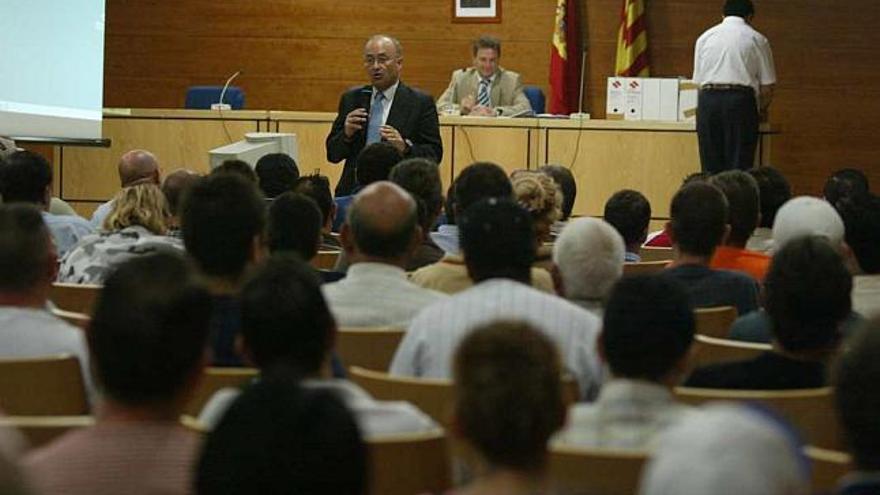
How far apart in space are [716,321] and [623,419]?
1767 millimetres

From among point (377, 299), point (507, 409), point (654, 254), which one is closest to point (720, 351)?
point (377, 299)

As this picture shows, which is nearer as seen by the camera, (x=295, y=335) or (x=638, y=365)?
(x=295, y=335)

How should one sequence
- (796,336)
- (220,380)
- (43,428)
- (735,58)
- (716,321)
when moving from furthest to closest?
1. (735,58)
2. (716,321)
3. (796,336)
4. (220,380)
5. (43,428)

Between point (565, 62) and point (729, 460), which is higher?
point (565, 62)

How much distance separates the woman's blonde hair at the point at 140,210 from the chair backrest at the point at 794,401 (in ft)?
9.65

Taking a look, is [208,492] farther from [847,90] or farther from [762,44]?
[847,90]

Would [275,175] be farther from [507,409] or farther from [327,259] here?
[507,409]

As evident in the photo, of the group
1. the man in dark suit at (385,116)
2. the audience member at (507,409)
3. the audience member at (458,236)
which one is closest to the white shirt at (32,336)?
the audience member at (458,236)

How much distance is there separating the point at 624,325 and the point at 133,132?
27.6 feet

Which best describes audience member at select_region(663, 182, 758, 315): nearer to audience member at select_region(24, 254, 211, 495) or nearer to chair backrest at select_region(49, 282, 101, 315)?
chair backrest at select_region(49, 282, 101, 315)

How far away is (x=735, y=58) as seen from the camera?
1053 cm

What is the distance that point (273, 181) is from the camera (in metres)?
7.33

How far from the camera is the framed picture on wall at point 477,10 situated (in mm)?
13000

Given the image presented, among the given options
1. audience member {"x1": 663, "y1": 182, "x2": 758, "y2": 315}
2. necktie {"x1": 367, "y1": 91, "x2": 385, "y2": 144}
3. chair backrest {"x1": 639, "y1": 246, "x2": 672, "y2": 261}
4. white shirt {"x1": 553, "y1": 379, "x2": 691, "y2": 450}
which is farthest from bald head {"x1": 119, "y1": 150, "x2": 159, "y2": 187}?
white shirt {"x1": 553, "y1": 379, "x2": 691, "y2": 450}
